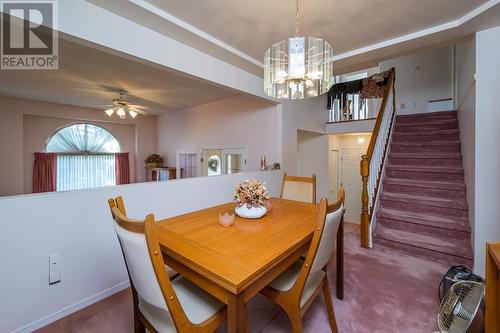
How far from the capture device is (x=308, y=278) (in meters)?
1.31

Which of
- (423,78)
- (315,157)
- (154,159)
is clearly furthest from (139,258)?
(423,78)

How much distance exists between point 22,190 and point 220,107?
14.9 feet

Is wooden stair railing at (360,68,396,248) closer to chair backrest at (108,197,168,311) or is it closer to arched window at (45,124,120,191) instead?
chair backrest at (108,197,168,311)

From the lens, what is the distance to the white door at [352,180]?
5.23 meters

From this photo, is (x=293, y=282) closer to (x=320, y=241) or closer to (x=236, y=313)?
(x=320, y=241)

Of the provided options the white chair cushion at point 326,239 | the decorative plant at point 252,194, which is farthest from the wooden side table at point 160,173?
the white chair cushion at point 326,239

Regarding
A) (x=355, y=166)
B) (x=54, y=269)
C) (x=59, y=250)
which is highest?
(x=355, y=166)

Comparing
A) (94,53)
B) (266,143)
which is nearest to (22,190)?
(94,53)

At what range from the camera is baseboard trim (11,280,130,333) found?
1.61 m

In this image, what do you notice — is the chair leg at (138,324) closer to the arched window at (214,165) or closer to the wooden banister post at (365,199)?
the wooden banister post at (365,199)

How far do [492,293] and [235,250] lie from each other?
133 centimetres

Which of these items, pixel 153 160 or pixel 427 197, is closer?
pixel 427 197

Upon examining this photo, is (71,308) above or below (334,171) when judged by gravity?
below

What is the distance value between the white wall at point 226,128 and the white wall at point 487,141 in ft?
8.07
